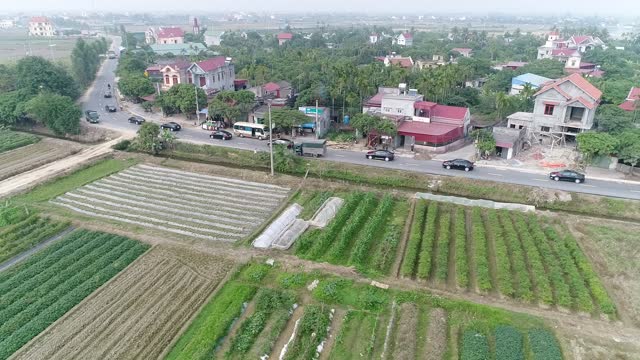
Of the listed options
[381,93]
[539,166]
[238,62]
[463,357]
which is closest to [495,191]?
[539,166]

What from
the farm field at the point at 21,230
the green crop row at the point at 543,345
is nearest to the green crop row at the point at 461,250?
the green crop row at the point at 543,345

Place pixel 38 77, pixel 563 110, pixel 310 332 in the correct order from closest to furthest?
pixel 310 332, pixel 563 110, pixel 38 77

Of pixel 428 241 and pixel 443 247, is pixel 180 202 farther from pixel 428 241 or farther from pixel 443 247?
pixel 443 247


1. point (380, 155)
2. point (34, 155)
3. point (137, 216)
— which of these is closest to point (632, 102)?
point (380, 155)

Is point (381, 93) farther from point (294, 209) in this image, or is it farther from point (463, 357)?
point (463, 357)

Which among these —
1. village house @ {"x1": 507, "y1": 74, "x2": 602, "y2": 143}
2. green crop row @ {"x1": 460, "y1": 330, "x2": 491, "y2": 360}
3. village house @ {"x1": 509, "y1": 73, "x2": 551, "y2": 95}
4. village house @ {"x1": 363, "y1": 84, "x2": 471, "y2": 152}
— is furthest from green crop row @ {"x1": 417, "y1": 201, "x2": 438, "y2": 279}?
village house @ {"x1": 509, "y1": 73, "x2": 551, "y2": 95}

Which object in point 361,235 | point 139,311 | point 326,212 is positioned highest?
point 326,212
